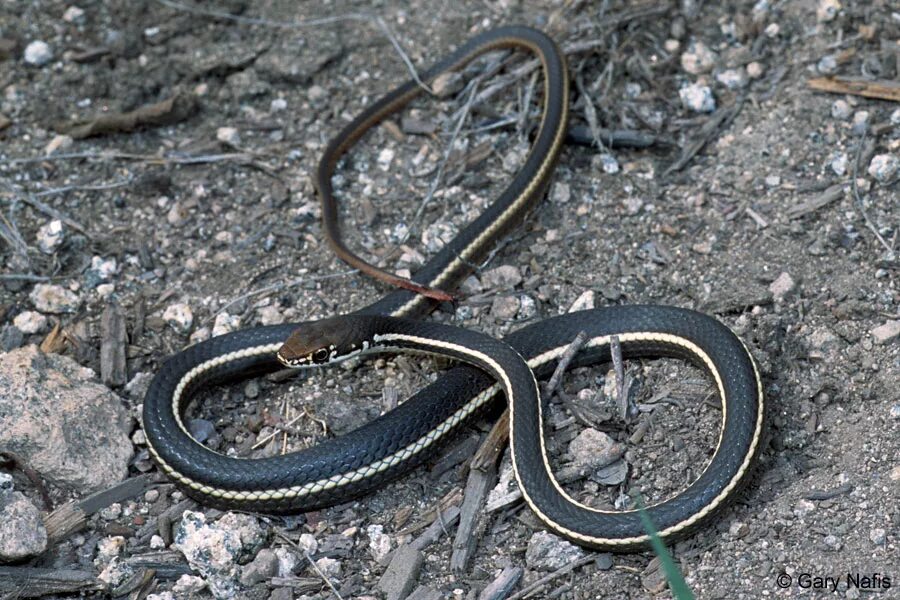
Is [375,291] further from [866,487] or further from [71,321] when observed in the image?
[866,487]

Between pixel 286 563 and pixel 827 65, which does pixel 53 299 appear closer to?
pixel 286 563

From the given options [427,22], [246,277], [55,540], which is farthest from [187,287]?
[427,22]

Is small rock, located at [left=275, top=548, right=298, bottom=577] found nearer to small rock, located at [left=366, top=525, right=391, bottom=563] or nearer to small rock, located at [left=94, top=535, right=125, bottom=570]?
small rock, located at [left=366, top=525, right=391, bottom=563]

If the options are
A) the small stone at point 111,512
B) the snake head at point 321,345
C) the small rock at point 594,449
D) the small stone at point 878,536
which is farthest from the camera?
the snake head at point 321,345

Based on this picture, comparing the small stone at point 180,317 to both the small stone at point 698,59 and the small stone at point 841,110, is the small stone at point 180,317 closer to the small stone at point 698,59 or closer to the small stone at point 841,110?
the small stone at point 698,59

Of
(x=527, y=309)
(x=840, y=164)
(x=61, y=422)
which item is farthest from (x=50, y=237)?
(x=840, y=164)

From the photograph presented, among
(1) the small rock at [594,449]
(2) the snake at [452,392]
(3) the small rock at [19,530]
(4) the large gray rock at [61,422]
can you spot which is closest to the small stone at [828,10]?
(2) the snake at [452,392]

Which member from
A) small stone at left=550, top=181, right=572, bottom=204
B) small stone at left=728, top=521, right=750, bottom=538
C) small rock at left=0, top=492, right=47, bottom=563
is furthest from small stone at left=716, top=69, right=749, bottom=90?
small rock at left=0, top=492, right=47, bottom=563
